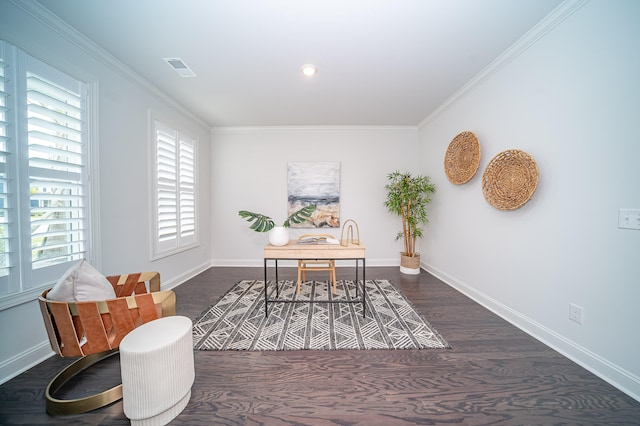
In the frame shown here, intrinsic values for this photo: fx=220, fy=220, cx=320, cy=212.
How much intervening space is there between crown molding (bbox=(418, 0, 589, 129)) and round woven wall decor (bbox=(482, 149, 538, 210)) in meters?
0.94

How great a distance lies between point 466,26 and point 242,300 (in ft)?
11.9

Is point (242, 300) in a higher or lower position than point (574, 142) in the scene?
lower

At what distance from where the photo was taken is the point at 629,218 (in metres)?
1.42

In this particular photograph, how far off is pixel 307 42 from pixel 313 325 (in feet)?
8.91

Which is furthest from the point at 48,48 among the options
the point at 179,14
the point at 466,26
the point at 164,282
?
the point at 466,26

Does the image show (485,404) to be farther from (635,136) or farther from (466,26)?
(466,26)

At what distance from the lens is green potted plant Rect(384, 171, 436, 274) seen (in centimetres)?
375

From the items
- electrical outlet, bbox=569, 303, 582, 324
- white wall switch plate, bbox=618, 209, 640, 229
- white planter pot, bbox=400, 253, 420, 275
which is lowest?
white planter pot, bbox=400, 253, 420, 275

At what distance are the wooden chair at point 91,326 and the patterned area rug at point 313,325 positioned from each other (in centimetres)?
68

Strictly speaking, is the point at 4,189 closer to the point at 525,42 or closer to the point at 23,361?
the point at 23,361

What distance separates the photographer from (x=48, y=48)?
70.6 inches

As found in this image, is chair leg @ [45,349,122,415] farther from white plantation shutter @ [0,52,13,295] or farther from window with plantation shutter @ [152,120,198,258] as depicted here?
window with plantation shutter @ [152,120,198,258]

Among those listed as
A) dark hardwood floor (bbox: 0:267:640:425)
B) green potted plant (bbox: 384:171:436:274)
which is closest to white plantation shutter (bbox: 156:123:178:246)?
dark hardwood floor (bbox: 0:267:640:425)

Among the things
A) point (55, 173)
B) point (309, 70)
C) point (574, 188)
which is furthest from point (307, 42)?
point (574, 188)
